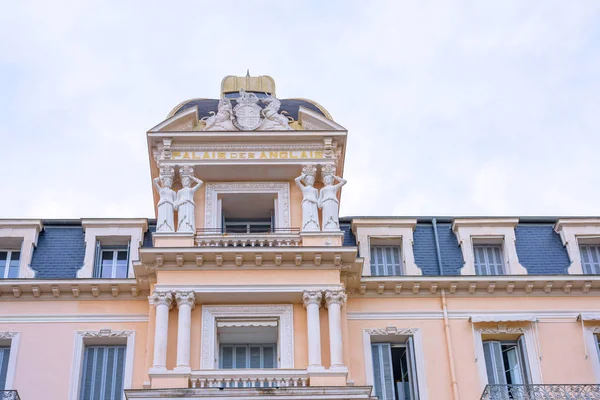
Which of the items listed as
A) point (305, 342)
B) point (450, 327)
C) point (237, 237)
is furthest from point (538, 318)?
point (237, 237)

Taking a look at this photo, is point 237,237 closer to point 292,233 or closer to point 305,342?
point 292,233

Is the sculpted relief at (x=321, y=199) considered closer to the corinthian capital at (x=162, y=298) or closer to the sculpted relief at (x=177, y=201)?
the sculpted relief at (x=177, y=201)

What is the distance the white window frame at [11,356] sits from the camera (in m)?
26.5

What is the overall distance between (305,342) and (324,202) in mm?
4245

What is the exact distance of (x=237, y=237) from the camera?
90.5ft

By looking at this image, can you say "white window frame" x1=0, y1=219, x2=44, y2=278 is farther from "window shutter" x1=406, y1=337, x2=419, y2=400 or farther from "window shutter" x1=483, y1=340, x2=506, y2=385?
"window shutter" x1=483, y1=340, x2=506, y2=385

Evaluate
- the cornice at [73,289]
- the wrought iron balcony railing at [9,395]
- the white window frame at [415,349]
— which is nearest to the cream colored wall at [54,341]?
the cornice at [73,289]

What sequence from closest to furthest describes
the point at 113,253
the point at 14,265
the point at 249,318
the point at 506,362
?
the point at 249,318 < the point at 506,362 < the point at 14,265 < the point at 113,253

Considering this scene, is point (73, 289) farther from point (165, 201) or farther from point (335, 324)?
point (335, 324)

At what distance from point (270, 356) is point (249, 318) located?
1.29 m

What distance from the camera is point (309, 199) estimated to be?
2838 centimetres

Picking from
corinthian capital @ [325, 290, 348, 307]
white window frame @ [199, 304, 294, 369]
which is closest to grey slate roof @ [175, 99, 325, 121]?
corinthian capital @ [325, 290, 348, 307]

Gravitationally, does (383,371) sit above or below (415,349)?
below

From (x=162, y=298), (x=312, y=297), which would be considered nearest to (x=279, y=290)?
(x=312, y=297)
